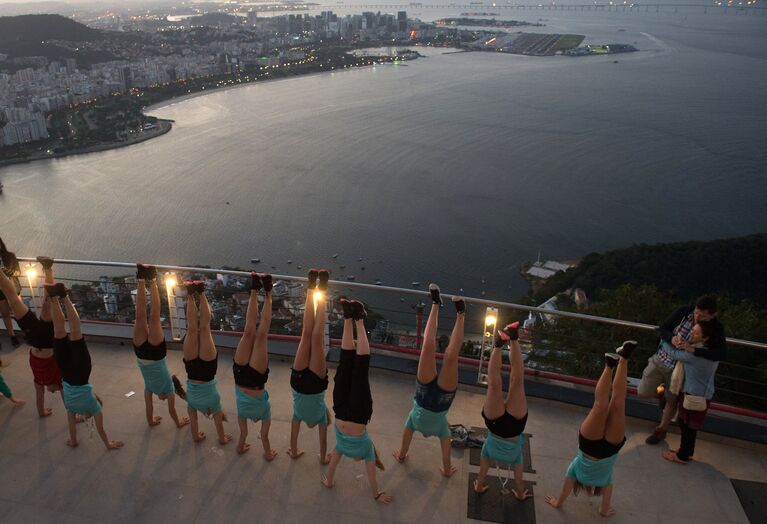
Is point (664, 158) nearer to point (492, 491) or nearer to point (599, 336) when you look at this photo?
point (599, 336)

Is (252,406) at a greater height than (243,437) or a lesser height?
greater

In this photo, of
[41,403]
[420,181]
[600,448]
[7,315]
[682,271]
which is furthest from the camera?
[420,181]

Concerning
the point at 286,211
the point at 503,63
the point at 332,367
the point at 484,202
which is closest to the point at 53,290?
the point at 332,367

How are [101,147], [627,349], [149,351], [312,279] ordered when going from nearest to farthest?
[627,349] → [312,279] → [149,351] → [101,147]

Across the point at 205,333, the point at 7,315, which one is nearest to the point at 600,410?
the point at 205,333

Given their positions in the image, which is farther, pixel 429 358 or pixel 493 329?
pixel 493 329

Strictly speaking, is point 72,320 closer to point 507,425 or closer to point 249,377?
point 249,377

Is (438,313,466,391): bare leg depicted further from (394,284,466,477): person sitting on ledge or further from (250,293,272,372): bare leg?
(250,293,272,372): bare leg
